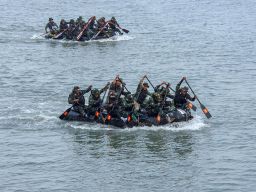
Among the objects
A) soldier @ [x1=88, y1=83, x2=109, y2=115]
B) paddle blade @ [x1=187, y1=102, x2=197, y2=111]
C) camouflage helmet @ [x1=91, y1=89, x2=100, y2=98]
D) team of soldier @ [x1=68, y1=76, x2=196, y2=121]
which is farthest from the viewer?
soldier @ [x1=88, y1=83, x2=109, y2=115]

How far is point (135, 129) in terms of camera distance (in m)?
43.9

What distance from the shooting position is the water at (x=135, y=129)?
3716 cm

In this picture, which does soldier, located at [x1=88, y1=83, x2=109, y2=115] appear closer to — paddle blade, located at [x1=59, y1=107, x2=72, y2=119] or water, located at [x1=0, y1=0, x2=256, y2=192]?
water, located at [x1=0, y1=0, x2=256, y2=192]

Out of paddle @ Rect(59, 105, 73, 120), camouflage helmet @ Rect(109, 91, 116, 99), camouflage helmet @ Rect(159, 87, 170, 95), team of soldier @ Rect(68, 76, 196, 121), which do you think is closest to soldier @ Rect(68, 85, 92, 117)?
team of soldier @ Rect(68, 76, 196, 121)

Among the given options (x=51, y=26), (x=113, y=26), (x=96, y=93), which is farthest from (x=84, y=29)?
(x=96, y=93)

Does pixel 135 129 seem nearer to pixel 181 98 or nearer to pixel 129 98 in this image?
pixel 129 98

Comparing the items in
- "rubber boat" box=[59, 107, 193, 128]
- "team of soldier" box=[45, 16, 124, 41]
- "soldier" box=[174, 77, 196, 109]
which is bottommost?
"rubber boat" box=[59, 107, 193, 128]

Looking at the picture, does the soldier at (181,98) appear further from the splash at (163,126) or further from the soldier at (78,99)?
the soldier at (78,99)

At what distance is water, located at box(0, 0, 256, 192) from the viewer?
122 ft

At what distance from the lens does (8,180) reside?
3659cm

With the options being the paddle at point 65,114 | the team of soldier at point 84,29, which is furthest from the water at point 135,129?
the team of soldier at point 84,29

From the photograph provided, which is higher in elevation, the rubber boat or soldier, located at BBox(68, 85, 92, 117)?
soldier, located at BBox(68, 85, 92, 117)

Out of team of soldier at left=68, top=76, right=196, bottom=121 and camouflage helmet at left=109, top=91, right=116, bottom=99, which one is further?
camouflage helmet at left=109, top=91, right=116, bottom=99

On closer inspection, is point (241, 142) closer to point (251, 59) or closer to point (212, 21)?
point (251, 59)
